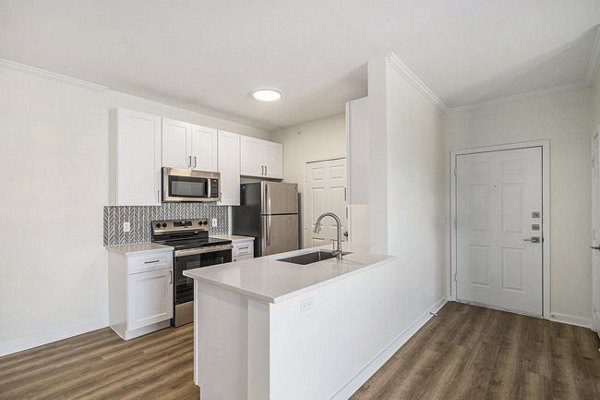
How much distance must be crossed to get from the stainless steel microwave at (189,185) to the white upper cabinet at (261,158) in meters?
0.59

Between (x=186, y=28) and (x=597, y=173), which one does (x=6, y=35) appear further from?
(x=597, y=173)

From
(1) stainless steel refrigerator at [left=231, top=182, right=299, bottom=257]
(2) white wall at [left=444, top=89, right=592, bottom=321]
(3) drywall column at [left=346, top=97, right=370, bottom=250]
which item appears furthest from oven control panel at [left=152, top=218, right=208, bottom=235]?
(2) white wall at [left=444, top=89, right=592, bottom=321]

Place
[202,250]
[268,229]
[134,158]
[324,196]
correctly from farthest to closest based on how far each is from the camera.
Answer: [324,196] → [268,229] → [202,250] → [134,158]

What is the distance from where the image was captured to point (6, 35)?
231cm

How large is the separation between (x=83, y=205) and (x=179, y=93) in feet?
5.20

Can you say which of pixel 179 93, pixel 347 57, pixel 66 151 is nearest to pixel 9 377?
pixel 66 151

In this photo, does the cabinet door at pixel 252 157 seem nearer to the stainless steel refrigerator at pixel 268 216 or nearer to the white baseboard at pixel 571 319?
the stainless steel refrigerator at pixel 268 216

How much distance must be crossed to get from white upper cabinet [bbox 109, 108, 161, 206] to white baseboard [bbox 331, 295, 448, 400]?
2762 mm

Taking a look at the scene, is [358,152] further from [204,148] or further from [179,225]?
[179,225]

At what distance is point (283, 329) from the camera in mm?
1617

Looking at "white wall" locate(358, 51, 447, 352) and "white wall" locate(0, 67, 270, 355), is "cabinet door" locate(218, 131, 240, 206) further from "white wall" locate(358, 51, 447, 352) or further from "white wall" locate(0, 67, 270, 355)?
"white wall" locate(358, 51, 447, 352)

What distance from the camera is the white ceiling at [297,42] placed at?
201cm

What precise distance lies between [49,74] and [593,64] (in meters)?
5.06

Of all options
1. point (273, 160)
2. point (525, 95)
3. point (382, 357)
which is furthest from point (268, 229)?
point (525, 95)
